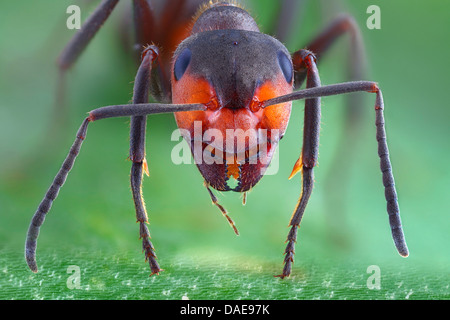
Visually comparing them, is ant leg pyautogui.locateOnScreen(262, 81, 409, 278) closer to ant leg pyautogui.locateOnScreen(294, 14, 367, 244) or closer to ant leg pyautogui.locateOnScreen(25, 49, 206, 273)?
ant leg pyautogui.locateOnScreen(25, 49, 206, 273)

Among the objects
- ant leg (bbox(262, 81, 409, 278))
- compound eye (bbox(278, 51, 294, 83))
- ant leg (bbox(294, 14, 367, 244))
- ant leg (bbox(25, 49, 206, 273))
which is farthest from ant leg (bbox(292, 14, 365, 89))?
ant leg (bbox(25, 49, 206, 273))

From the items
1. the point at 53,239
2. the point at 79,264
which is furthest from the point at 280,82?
the point at 53,239

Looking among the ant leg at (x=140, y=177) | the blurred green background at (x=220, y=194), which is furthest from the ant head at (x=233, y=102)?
the blurred green background at (x=220, y=194)

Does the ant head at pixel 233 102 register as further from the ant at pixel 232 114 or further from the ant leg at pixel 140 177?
the ant leg at pixel 140 177

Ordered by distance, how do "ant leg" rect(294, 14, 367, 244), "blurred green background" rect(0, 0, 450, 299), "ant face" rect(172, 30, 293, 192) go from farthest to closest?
"ant leg" rect(294, 14, 367, 244) < "blurred green background" rect(0, 0, 450, 299) < "ant face" rect(172, 30, 293, 192)
